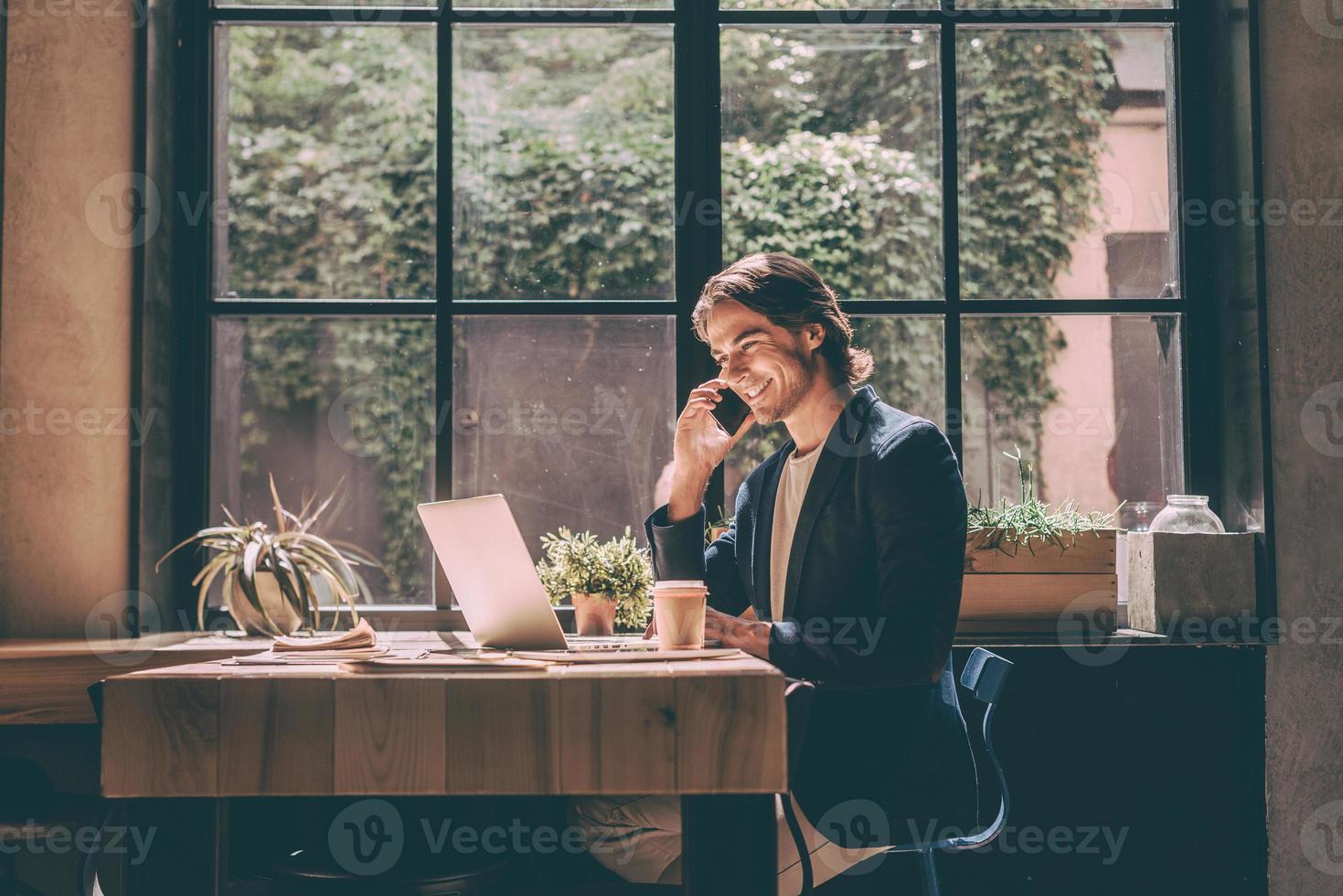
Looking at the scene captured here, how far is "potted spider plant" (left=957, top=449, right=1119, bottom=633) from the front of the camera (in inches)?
103

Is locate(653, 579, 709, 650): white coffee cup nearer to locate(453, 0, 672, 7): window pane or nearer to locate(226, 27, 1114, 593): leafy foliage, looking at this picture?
locate(226, 27, 1114, 593): leafy foliage

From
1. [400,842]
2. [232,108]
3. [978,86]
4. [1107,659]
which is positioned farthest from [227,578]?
[978,86]

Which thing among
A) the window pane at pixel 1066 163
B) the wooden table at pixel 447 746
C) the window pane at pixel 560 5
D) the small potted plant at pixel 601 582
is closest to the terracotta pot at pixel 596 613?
the small potted plant at pixel 601 582

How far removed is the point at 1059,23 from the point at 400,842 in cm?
274

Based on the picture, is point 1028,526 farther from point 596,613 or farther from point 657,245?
point 657,245

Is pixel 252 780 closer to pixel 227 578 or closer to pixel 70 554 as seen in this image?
pixel 227 578

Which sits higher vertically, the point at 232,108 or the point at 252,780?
the point at 232,108

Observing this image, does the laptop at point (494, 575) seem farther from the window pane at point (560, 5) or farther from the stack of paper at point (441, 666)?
the window pane at point (560, 5)

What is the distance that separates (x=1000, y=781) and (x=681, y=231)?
1.64 meters

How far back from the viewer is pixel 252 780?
1282 mm

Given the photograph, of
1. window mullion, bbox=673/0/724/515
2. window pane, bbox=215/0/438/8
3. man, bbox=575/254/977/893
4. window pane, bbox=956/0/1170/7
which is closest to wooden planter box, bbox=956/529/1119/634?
man, bbox=575/254/977/893

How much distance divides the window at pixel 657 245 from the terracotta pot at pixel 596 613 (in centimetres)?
43

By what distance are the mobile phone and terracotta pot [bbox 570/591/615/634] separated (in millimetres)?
527

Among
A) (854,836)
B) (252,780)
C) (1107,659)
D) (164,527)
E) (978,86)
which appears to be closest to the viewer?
(252,780)
